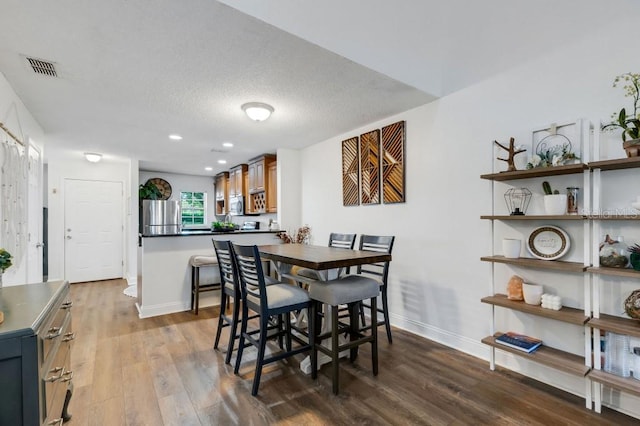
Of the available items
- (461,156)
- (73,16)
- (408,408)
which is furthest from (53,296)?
(461,156)

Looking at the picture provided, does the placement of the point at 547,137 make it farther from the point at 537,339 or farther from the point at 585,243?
the point at 537,339

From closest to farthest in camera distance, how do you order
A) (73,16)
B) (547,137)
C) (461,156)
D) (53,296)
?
(53,296)
(73,16)
(547,137)
(461,156)

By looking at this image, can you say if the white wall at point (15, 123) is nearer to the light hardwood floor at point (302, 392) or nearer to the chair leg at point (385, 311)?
the light hardwood floor at point (302, 392)

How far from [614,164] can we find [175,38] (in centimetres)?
A: 276

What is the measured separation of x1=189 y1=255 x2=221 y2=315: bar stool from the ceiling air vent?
2.33 m

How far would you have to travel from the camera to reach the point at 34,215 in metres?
3.39

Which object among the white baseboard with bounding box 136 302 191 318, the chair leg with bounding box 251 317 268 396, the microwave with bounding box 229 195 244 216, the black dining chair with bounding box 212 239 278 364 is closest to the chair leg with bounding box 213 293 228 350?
the black dining chair with bounding box 212 239 278 364

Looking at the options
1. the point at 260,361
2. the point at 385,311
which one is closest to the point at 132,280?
the point at 260,361

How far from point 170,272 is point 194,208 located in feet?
14.4

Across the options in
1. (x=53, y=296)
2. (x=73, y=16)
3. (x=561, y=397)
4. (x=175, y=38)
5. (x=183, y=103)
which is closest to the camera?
(x=53, y=296)

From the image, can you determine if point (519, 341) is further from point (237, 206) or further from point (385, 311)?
point (237, 206)

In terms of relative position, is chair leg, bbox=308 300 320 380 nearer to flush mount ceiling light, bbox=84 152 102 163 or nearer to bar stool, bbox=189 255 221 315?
bar stool, bbox=189 255 221 315

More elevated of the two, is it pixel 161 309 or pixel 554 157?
pixel 554 157

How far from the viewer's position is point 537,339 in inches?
89.2
